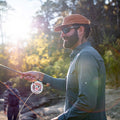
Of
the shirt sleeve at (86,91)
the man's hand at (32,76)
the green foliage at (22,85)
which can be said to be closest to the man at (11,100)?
the man's hand at (32,76)

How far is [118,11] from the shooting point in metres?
19.2

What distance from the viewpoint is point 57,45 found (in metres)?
19.0

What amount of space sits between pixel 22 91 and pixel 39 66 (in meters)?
2.24

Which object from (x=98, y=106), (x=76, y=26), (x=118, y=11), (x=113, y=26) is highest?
(x=118, y=11)

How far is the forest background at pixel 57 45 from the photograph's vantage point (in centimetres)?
1269

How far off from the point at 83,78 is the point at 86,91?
0.10 m

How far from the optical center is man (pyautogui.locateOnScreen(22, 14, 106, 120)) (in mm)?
1308

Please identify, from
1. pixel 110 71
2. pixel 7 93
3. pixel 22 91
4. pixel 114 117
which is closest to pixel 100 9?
pixel 110 71

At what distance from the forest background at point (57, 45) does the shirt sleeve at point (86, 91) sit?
6942 millimetres

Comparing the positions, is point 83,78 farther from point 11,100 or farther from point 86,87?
point 11,100

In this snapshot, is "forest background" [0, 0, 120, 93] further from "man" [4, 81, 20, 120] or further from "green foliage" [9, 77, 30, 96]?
"man" [4, 81, 20, 120]

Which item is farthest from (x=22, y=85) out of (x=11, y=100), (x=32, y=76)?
(x=32, y=76)

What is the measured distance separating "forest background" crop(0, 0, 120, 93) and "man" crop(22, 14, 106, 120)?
649 cm

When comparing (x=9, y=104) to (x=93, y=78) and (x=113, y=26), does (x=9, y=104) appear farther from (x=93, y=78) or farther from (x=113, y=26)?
(x=113, y=26)
